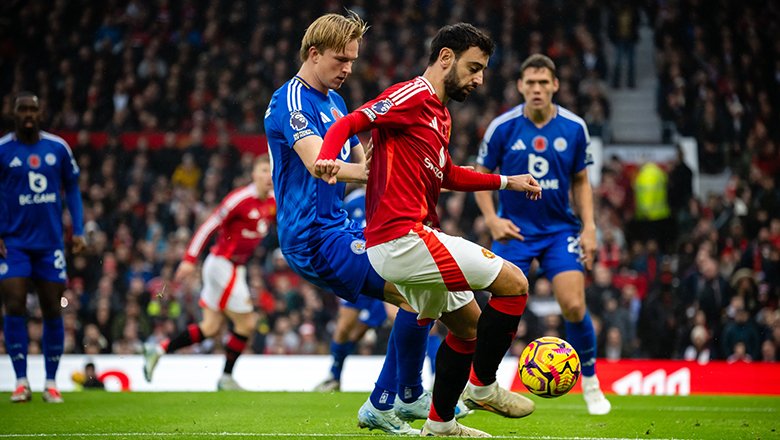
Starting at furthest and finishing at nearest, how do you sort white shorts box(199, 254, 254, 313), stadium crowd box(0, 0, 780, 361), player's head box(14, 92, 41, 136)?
stadium crowd box(0, 0, 780, 361) < white shorts box(199, 254, 254, 313) < player's head box(14, 92, 41, 136)

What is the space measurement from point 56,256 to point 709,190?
13.6m

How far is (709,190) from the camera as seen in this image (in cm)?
1958

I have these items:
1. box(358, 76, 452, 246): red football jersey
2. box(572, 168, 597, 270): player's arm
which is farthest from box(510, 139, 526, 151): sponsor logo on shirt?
box(358, 76, 452, 246): red football jersey

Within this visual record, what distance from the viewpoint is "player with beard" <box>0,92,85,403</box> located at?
368 inches

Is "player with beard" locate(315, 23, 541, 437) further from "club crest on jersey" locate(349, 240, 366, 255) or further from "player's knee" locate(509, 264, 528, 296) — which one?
"club crest on jersey" locate(349, 240, 366, 255)

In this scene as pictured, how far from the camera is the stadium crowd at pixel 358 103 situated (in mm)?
15492

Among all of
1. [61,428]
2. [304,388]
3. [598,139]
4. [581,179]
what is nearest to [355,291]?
[61,428]

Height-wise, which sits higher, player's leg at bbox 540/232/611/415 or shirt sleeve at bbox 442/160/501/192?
shirt sleeve at bbox 442/160/501/192

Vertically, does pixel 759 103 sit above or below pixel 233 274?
above

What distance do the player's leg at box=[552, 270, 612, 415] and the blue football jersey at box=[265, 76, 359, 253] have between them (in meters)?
2.55

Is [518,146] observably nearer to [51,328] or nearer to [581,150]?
[581,150]

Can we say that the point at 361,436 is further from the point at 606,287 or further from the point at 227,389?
the point at 606,287

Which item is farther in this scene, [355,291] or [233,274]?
[233,274]

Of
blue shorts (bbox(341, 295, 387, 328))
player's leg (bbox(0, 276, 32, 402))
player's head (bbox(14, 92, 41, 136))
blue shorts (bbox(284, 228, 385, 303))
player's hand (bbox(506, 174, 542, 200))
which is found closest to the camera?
player's hand (bbox(506, 174, 542, 200))
